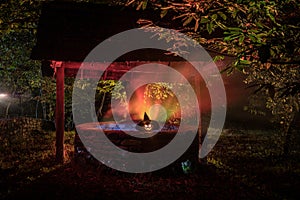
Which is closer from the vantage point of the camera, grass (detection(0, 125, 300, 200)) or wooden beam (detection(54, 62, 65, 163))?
grass (detection(0, 125, 300, 200))

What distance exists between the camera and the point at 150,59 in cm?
897

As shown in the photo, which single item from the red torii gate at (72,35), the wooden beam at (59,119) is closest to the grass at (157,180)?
the wooden beam at (59,119)

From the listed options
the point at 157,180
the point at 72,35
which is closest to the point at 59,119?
the point at 72,35

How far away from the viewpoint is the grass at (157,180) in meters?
7.27

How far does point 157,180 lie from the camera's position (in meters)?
8.73

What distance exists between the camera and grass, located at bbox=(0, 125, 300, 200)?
23.9 ft

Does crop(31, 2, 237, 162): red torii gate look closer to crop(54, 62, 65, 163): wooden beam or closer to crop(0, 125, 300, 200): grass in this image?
crop(54, 62, 65, 163): wooden beam

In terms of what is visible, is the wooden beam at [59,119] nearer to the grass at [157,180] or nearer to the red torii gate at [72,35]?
the red torii gate at [72,35]

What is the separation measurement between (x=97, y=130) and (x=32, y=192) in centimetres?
291

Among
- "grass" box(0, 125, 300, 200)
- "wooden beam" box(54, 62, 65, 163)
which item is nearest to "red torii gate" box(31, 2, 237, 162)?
"wooden beam" box(54, 62, 65, 163)

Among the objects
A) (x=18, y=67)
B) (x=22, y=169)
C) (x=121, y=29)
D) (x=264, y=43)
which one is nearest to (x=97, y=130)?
(x=22, y=169)

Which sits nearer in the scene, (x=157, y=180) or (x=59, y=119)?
(x=157, y=180)

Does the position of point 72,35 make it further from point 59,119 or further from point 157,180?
point 157,180

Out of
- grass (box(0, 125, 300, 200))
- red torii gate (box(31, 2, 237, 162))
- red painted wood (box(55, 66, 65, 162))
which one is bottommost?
grass (box(0, 125, 300, 200))
